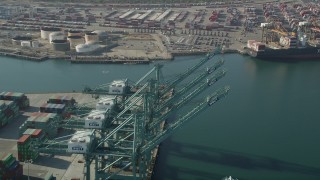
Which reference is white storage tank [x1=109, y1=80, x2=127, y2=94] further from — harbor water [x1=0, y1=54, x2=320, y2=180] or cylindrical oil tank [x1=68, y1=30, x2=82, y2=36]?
cylindrical oil tank [x1=68, y1=30, x2=82, y2=36]

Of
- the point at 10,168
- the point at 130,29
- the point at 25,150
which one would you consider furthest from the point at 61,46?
the point at 10,168

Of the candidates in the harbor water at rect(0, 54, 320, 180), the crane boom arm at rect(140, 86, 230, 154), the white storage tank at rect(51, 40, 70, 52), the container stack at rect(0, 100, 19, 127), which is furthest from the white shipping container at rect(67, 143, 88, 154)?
the white storage tank at rect(51, 40, 70, 52)

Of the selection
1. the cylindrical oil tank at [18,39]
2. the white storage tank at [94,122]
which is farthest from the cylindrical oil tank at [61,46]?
the white storage tank at [94,122]

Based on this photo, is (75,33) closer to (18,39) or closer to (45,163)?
(18,39)

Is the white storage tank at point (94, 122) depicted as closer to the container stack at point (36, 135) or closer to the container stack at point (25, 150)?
the container stack at point (36, 135)

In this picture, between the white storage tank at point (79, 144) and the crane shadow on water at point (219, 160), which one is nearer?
the white storage tank at point (79, 144)

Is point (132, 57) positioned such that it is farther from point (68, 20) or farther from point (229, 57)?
point (68, 20)
